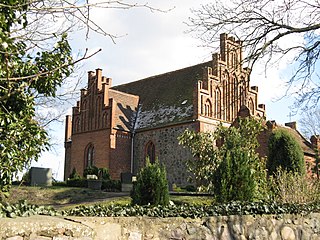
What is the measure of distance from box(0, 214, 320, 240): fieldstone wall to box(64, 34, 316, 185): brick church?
2140cm

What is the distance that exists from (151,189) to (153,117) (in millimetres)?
23941

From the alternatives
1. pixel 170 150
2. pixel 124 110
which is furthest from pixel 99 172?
pixel 124 110

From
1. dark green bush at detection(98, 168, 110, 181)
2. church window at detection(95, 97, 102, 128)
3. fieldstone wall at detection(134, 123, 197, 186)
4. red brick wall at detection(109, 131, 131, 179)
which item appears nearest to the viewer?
dark green bush at detection(98, 168, 110, 181)

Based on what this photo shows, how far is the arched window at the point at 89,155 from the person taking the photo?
3619 cm

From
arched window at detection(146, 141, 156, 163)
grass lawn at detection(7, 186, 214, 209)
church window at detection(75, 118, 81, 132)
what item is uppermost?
church window at detection(75, 118, 81, 132)

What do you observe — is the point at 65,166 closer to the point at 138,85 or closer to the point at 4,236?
the point at 138,85

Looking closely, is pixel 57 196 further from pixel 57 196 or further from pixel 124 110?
pixel 124 110

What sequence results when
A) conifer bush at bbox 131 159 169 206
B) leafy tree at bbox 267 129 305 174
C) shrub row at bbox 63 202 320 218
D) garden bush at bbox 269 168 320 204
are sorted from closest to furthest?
shrub row at bbox 63 202 320 218, conifer bush at bbox 131 159 169 206, garden bush at bbox 269 168 320 204, leafy tree at bbox 267 129 305 174

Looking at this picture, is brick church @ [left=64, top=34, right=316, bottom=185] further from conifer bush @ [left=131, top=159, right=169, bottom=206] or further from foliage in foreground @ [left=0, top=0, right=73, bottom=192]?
foliage in foreground @ [left=0, top=0, right=73, bottom=192]

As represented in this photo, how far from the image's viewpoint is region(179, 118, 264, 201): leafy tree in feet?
34.1

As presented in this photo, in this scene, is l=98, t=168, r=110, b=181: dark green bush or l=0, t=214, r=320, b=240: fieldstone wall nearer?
l=0, t=214, r=320, b=240: fieldstone wall

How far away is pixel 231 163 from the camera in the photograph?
35.1 feet

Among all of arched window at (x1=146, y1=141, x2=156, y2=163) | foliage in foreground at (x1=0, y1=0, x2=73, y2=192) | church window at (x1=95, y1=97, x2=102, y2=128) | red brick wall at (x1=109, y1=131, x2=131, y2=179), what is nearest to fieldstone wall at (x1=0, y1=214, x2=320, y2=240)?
foliage in foreground at (x1=0, y1=0, x2=73, y2=192)

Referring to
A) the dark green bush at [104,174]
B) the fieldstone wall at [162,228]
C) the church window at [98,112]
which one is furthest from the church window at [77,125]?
the fieldstone wall at [162,228]
